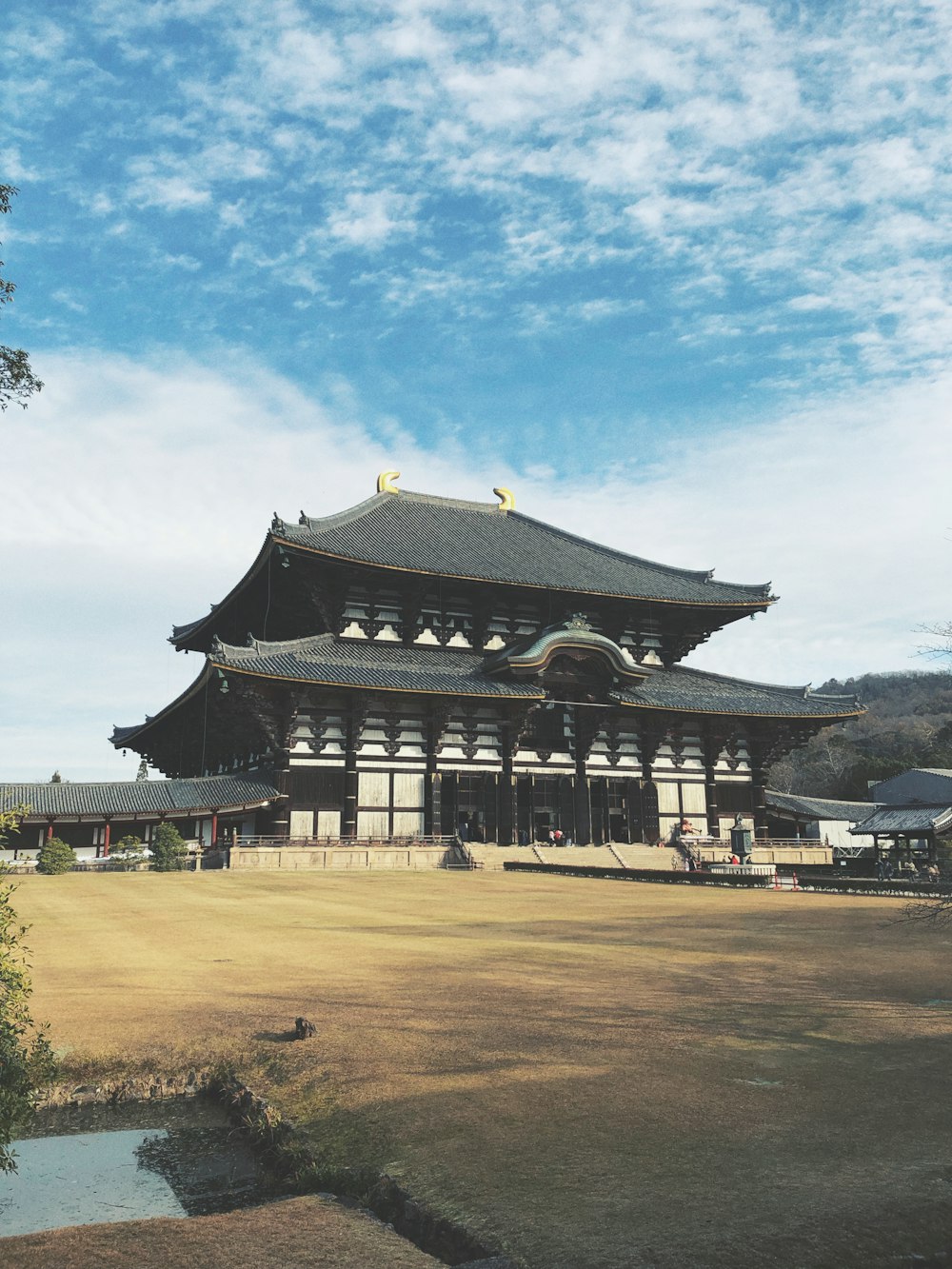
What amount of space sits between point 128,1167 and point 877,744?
386ft

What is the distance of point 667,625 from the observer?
158 ft

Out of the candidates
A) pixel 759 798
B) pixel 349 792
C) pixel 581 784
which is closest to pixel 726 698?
pixel 759 798

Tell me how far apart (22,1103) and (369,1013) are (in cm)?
417

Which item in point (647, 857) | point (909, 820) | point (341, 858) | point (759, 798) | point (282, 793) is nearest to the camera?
point (341, 858)

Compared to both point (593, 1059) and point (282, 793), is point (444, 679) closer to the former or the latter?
point (282, 793)

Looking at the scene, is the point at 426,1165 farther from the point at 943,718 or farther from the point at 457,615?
the point at 943,718

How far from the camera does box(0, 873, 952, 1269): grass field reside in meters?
5.03

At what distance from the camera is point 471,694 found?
36.8 m

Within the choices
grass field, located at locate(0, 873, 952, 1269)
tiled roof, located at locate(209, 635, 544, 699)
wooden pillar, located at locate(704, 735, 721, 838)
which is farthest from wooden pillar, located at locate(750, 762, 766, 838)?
grass field, located at locate(0, 873, 952, 1269)

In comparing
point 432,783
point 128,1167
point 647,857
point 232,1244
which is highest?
point 432,783

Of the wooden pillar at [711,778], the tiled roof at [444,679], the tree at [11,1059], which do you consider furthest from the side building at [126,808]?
the tree at [11,1059]

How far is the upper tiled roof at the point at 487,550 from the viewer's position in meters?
40.2

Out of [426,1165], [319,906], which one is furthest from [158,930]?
[426,1165]

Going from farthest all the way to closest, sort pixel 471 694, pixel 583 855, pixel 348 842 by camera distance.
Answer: pixel 583 855 < pixel 471 694 < pixel 348 842
